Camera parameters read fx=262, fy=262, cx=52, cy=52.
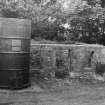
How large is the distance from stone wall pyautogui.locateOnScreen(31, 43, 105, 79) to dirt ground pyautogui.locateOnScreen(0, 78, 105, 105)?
43 cm

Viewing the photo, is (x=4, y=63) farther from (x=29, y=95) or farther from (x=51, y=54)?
(x=51, y=54)

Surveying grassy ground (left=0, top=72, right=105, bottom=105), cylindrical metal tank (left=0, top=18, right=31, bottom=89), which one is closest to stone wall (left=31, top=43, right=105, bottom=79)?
grassy ground (left=0, top=72, right=105, bottom=105)

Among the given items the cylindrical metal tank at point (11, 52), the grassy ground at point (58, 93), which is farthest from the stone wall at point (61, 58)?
the cylindrical metal tank at point (11, 52)

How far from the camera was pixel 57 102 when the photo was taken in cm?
632

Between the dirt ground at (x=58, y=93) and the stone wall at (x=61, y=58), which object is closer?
the dirt ground at (x=58, y=93)

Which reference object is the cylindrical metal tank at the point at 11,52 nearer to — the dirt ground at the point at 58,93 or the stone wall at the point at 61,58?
the dirt ground at the point at 58,93

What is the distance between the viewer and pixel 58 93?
7.45 meters

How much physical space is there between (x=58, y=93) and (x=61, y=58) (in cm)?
213

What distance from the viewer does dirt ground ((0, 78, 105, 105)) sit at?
6.34 m

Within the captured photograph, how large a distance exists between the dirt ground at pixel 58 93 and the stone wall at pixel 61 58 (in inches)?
16.9

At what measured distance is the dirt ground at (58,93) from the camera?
250 inches

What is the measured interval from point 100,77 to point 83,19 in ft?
10.0

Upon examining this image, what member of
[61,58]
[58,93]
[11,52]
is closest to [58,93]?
[58,93]

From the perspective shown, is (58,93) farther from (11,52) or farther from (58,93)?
(11,52)
